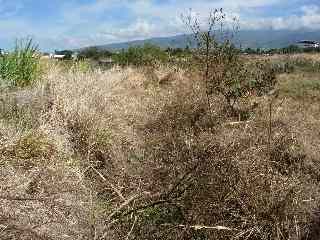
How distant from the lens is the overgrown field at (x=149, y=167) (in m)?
6.37

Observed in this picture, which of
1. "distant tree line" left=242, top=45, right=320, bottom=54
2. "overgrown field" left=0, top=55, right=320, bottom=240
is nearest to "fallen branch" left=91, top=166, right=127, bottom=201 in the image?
"overgrown field" left=0, top=55, right=320, bottom=240

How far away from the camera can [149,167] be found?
28.1 feet

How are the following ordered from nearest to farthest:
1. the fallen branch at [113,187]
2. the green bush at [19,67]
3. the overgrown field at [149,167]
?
the overgrown field at [149,167] < the fallen branch at [113,187] < the green bush at [19,67]

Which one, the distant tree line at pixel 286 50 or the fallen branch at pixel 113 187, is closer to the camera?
the fallen branch at pixel 113 187

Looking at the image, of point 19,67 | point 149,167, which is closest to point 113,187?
point 149,167

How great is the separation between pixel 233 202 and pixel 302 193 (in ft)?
2.51

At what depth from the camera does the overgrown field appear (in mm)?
6371

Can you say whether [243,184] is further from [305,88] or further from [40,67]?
[305,88]

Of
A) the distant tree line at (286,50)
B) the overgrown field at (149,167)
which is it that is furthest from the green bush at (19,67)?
the distant tree line at (286,50)

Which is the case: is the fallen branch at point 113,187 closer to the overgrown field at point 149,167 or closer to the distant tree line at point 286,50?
the overgrown field at point 149,167

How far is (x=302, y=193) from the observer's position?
23.1ft

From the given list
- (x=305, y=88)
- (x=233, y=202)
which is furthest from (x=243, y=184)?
(x=305, y=88)

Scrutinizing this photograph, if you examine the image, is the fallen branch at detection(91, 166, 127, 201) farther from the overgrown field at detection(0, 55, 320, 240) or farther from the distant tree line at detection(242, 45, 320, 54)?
the distant tree line at detection(242, 45, 320, 54)

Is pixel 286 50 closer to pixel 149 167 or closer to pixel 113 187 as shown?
pixel 149 167
